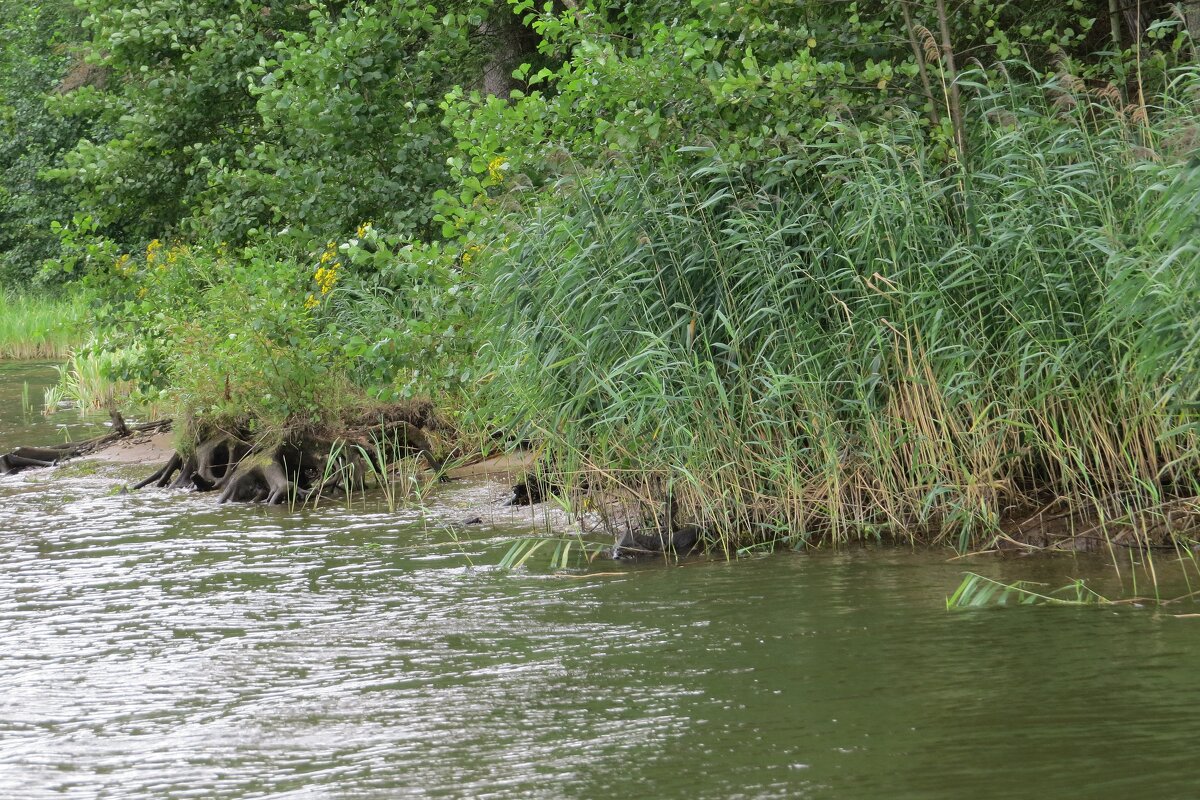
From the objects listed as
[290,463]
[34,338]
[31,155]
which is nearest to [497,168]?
[290,463]

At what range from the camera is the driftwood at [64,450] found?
42.6 feet

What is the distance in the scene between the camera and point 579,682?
17.6 feet

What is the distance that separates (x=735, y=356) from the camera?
785cm

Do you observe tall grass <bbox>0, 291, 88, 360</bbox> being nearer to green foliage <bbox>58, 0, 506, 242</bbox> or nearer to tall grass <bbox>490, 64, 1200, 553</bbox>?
green foliage <bbox>58, 0, 506, 242</bbox>

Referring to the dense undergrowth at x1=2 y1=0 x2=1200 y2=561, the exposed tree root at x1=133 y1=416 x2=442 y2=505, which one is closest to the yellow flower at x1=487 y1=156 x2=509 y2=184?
the dense undergrowth at x1=2 y1=0 x2=1200 y2=561

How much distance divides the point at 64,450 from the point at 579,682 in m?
9.58

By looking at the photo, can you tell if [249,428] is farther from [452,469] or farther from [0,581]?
[0,581]

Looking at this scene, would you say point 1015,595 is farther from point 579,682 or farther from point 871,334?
point 579,682

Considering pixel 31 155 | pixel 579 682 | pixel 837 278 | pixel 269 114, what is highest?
pixel 31 155

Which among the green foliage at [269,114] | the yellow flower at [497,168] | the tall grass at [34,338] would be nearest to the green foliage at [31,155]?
the tall grass at [34,338]

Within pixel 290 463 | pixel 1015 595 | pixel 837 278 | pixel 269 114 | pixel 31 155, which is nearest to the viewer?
pixel 1015 595

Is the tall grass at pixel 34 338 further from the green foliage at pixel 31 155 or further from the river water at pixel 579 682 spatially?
the river water at pixel 579 682

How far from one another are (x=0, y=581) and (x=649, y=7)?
6371mm

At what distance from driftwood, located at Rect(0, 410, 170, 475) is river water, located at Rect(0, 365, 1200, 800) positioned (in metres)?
5.15
